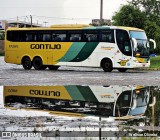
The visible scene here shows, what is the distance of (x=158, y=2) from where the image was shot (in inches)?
1818

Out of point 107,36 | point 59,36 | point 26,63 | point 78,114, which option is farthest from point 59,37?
point 78,114

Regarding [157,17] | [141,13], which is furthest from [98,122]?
[157,17]

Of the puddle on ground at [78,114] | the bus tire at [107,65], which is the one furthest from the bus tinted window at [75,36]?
the puddle on ground at [78,114]

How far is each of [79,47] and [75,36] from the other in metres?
0.87

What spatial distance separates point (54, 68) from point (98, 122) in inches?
1013

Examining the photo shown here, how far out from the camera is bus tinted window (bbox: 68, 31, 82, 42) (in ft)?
102

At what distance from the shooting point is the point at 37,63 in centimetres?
3278

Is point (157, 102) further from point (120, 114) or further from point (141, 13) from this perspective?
point (141, 13)

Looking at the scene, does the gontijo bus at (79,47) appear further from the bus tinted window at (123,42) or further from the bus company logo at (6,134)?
the bus company logo at (6,134)

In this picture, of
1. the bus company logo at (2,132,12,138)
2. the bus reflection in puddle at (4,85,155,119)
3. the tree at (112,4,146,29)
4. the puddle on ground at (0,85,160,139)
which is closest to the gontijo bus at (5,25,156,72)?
the tree at (112,4,146,29)

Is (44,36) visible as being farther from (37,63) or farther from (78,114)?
(78,114)

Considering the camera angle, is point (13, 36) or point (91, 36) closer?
point (91, 36)

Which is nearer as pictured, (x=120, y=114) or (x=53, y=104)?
(x=120, y=114)

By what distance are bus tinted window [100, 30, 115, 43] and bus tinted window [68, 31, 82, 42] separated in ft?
5.56
